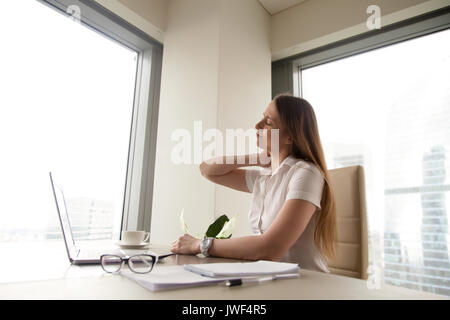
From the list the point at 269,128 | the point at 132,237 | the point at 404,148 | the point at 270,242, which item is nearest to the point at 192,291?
the point at 270,242

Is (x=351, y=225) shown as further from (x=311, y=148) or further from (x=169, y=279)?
(x=169, y=279)

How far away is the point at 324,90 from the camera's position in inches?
90.0

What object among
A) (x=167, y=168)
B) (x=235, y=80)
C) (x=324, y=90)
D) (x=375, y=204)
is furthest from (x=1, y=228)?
(x=324, y=90)

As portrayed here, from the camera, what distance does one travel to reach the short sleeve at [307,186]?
939mm

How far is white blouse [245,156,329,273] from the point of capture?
0.96 metres

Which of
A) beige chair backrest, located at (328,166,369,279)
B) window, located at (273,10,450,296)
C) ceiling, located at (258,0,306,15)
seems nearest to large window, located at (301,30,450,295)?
window, located at (273,10,450,296)

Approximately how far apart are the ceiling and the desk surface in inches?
89.9

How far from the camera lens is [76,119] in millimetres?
1757

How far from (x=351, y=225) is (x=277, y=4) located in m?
1.93

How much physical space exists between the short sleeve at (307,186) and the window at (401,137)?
3.45 ft

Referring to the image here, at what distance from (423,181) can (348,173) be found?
2.97 ft

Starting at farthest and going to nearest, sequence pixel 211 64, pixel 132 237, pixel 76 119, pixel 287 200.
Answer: pixel 211 64
pixel 76 119
pixel 132 237
pixel 287 200

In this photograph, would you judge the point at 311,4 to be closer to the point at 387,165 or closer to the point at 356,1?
the point at 356,1

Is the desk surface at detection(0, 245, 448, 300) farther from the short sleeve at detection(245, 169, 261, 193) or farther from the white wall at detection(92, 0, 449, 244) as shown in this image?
the white wall at detection(92, 0, 449, 244)
